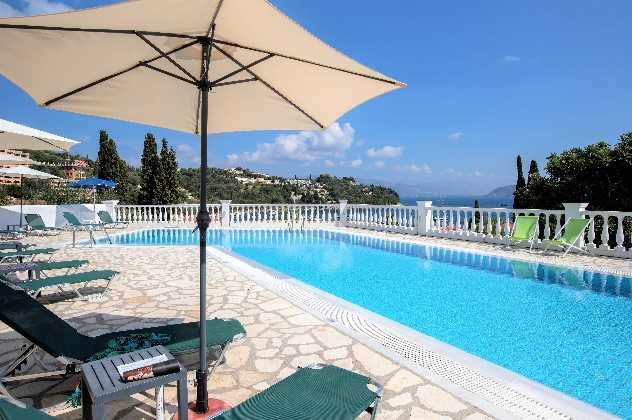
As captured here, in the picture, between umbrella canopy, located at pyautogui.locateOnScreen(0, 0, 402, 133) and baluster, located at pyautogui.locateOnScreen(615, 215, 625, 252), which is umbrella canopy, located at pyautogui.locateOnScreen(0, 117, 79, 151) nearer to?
umbrella canopy, located at pyautogui.locateOnScreen(0, 0, 402, 133)

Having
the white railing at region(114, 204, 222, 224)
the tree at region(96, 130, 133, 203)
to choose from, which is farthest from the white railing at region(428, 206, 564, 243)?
the tree at region(96, 130, 133, 203)

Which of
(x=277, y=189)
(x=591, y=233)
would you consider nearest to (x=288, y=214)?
(x=591, y=233)

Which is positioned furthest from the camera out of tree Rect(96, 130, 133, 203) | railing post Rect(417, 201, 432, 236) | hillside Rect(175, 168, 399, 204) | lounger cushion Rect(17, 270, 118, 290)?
tree Rect(96, 130, 133, 203)

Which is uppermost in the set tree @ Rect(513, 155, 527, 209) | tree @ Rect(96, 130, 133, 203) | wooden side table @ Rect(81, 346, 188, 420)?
tree @ Rect(96, 130, 133, 203)

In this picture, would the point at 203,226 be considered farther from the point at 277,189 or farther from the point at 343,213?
the point at 277,189

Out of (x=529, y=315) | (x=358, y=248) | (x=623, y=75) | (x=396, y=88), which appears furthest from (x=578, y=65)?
(x=396, y=88)

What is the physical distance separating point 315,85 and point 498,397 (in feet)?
10.0

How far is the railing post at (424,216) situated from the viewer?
1352cm

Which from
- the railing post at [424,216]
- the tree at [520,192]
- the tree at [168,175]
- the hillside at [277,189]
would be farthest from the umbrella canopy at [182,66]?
the tree at [168,175]

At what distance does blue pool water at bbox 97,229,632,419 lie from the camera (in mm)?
3785

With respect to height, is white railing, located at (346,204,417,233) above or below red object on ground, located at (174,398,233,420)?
above

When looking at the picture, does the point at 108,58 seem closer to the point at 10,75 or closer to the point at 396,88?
the point at 10,75

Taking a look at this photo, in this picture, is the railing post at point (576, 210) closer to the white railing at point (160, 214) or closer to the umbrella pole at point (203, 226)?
the umbrella pole at point (203, 226)

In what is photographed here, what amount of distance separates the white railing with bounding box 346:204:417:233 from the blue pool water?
2.94 meters
